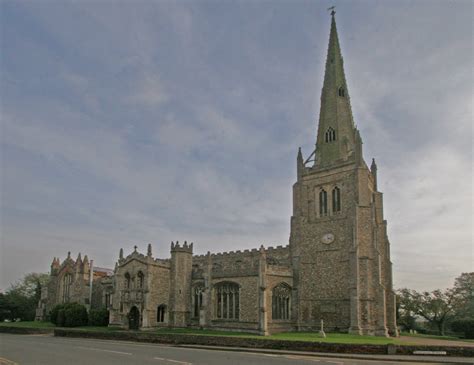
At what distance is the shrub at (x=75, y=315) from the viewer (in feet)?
154

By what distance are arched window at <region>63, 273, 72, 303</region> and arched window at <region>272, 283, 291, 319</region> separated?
31610 millimetres

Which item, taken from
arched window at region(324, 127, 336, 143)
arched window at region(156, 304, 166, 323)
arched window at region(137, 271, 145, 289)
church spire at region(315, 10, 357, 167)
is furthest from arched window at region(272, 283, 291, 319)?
arched window at region(324, 127, 336, 143)

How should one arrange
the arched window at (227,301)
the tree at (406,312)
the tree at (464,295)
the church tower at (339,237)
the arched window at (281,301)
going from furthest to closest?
the tree at (406,312)
the tree at (464,295)
the arched window at (227,301)
the arched window at (281,301)
the church tower at (339,237)

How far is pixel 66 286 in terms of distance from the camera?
58031 millimetres

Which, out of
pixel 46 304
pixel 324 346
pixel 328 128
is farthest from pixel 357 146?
pixel 46 304

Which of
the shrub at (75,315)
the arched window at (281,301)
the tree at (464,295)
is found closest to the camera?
the arched window at (281,301)

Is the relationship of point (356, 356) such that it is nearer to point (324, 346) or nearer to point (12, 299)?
point (324, 346)

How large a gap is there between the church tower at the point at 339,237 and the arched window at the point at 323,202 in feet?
0.33

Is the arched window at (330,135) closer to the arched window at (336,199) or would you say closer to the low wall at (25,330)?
the arched window at (336,199)

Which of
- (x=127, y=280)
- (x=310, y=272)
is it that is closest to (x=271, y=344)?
(x=310, y=272)

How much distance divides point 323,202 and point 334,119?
9.23 meters

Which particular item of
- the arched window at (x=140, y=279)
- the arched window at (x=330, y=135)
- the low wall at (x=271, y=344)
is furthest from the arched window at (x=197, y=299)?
the arched window at (x=330, y=135)

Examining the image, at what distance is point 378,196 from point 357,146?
6038 millimetres

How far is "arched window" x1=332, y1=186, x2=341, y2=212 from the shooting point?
1634 inches
